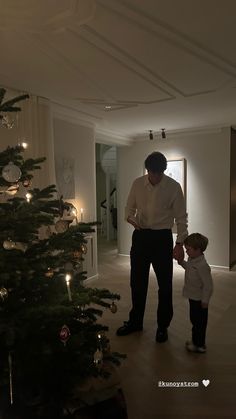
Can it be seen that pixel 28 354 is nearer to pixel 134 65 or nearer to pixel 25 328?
pixel 25 328

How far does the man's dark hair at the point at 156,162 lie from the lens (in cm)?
241

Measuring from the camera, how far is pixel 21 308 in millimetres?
Answer: 1292

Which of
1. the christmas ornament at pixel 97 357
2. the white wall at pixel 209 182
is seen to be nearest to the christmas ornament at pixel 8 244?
the christmas ornament at pixel 97 357

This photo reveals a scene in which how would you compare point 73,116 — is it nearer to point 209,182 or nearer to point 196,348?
point 209,182

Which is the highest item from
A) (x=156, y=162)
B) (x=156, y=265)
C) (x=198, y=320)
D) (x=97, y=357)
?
(x=156, y=162)

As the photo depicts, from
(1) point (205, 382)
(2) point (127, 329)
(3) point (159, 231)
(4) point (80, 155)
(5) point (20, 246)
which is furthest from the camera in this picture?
(4) point (80, 155)

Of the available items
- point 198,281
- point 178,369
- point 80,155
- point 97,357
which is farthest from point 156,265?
point 80,155

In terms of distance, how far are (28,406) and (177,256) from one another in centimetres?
140

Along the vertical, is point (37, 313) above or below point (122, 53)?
below

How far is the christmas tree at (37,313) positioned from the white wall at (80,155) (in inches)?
95.6

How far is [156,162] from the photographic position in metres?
2.43

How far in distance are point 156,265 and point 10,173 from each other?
1.63 meters

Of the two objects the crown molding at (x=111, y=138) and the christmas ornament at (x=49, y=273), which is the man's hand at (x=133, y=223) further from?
the crown molding at (x=111, y=138)

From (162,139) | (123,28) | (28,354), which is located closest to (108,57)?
(123,28)
